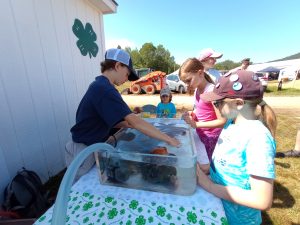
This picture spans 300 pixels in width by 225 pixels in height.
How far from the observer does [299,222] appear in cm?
190

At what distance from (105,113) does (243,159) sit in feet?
2.46

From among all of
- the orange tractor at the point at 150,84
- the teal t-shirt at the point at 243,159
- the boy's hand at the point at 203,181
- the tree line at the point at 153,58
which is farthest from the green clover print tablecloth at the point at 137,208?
the tree line at the point at 153,58

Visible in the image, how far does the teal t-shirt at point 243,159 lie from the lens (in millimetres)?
701

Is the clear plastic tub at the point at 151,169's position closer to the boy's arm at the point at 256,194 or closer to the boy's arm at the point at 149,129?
the boy's arm at the point at 149,129

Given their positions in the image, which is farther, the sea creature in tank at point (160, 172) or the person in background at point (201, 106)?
the person in background at point (201, 106)

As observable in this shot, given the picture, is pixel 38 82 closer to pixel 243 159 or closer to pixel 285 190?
pixel 243 159

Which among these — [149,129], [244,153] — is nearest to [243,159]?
[244,153]

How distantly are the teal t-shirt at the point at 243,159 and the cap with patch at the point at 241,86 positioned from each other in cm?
13

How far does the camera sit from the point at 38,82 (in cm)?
226

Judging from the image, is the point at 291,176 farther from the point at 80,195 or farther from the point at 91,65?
the point at 91,65

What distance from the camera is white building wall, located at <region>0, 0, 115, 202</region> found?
1879 millimetres

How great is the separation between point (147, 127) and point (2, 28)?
1.86 metres

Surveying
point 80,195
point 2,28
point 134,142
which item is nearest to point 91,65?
point 2,28

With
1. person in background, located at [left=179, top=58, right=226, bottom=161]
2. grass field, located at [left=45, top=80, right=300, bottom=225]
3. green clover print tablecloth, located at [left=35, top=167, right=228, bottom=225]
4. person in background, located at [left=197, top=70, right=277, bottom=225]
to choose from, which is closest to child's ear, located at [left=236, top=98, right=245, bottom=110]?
person in background, located at [left=197, top=70, right=277, bottom=225]
